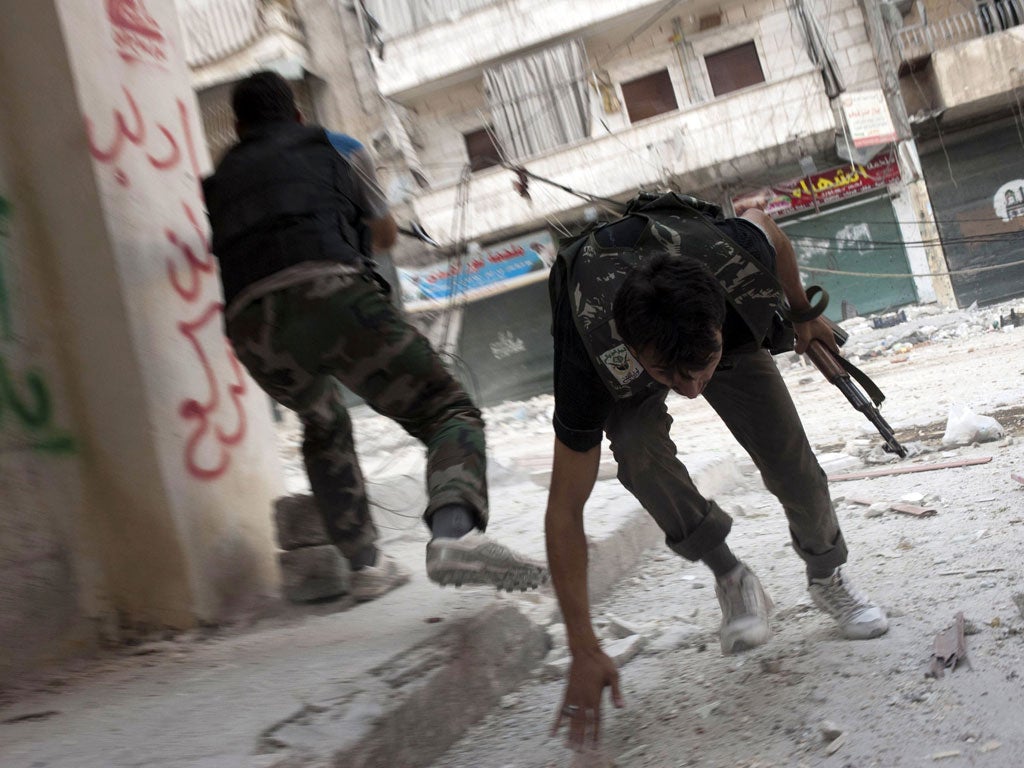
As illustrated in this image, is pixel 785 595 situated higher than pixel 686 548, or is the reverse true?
pixel 686 548

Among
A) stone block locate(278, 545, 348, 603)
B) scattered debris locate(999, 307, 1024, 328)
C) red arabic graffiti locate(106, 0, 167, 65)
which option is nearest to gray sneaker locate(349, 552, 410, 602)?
stone block locate(278, 545, 348, 603)

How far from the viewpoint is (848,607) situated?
2287 millimetres

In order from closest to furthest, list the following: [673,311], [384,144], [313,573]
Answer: [673,311]
[313,573]
[384,144]

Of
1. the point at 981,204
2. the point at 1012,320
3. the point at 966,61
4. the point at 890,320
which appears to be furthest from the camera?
the point at 981,204

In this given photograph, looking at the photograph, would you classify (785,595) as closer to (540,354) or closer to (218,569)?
(218,569)

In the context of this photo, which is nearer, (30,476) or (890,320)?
(30,476)

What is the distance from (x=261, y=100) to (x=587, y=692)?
1.75m

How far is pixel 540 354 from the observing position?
51.3ft

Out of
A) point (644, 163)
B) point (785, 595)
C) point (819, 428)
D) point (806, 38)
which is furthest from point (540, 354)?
point (785, 595)

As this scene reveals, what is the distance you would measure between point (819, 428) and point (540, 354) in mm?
9152

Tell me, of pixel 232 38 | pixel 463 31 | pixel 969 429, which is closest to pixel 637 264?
pixel 969 429

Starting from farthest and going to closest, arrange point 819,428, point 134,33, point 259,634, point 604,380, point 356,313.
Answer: point 819,428 → point 134,33 → point 259,634 → point 356,313 → point 604,380

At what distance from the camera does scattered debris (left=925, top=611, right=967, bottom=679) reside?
6.34 feet

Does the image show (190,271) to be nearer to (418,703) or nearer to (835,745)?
(418,703)
